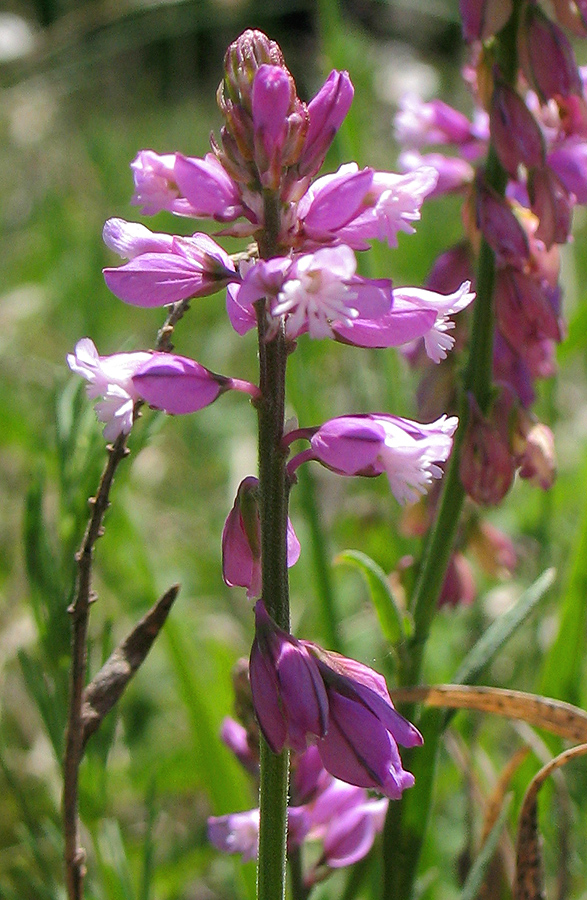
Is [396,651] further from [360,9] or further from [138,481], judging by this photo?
[360,9]

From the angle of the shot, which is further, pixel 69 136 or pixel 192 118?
pixel 192 118

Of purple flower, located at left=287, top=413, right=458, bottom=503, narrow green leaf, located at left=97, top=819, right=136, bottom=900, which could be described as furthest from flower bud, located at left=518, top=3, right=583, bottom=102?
narrow green leaf, located at left=97, top=819, right=136, bottom=900

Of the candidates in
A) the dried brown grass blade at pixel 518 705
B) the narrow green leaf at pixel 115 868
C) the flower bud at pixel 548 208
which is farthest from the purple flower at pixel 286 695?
the flower bud at pixel 548 208

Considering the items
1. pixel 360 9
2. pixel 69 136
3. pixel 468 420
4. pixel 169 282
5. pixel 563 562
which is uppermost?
pixel 360 9

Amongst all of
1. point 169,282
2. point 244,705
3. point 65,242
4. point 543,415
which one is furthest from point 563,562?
point 65,242

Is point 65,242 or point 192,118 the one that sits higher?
point 192,118

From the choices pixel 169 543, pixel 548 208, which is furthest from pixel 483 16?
pixel 169 543
